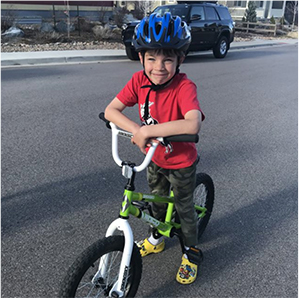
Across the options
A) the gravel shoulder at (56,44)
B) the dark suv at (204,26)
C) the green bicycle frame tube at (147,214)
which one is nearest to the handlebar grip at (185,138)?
the green bicycle frame tube at (147,214)

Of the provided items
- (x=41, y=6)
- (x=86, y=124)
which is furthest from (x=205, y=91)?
(x=41, y=6)

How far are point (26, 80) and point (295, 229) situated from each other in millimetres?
7003

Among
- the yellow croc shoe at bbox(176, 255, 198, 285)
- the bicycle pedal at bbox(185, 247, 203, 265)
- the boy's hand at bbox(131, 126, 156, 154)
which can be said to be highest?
the boy's hand at bbox(131, 126, 156, 154)

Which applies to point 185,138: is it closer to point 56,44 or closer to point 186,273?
→ point 186,273

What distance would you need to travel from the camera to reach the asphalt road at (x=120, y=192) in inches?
103

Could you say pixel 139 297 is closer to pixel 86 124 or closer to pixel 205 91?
pixel 86 124

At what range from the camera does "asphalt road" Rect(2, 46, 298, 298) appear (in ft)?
8.58

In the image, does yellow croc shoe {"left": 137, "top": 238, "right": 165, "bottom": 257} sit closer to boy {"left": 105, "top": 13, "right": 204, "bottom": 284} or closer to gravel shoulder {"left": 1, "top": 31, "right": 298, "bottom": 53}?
boy {"left": 105, "top": 13, "right": 204, "bottom": 284}

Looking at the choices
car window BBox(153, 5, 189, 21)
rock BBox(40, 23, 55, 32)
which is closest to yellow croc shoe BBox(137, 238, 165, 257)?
car window BBox(153, 5, 189, 21)

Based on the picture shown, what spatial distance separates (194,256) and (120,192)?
134 centimetres

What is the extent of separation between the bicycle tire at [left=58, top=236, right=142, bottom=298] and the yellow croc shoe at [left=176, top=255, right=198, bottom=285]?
16.2 inches

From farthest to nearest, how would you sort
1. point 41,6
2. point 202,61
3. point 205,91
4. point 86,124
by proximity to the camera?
point 41,6 → point 202,61 → point 205,91 → point 86,124

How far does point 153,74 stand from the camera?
82.0 inches

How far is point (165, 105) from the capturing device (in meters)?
2.13
